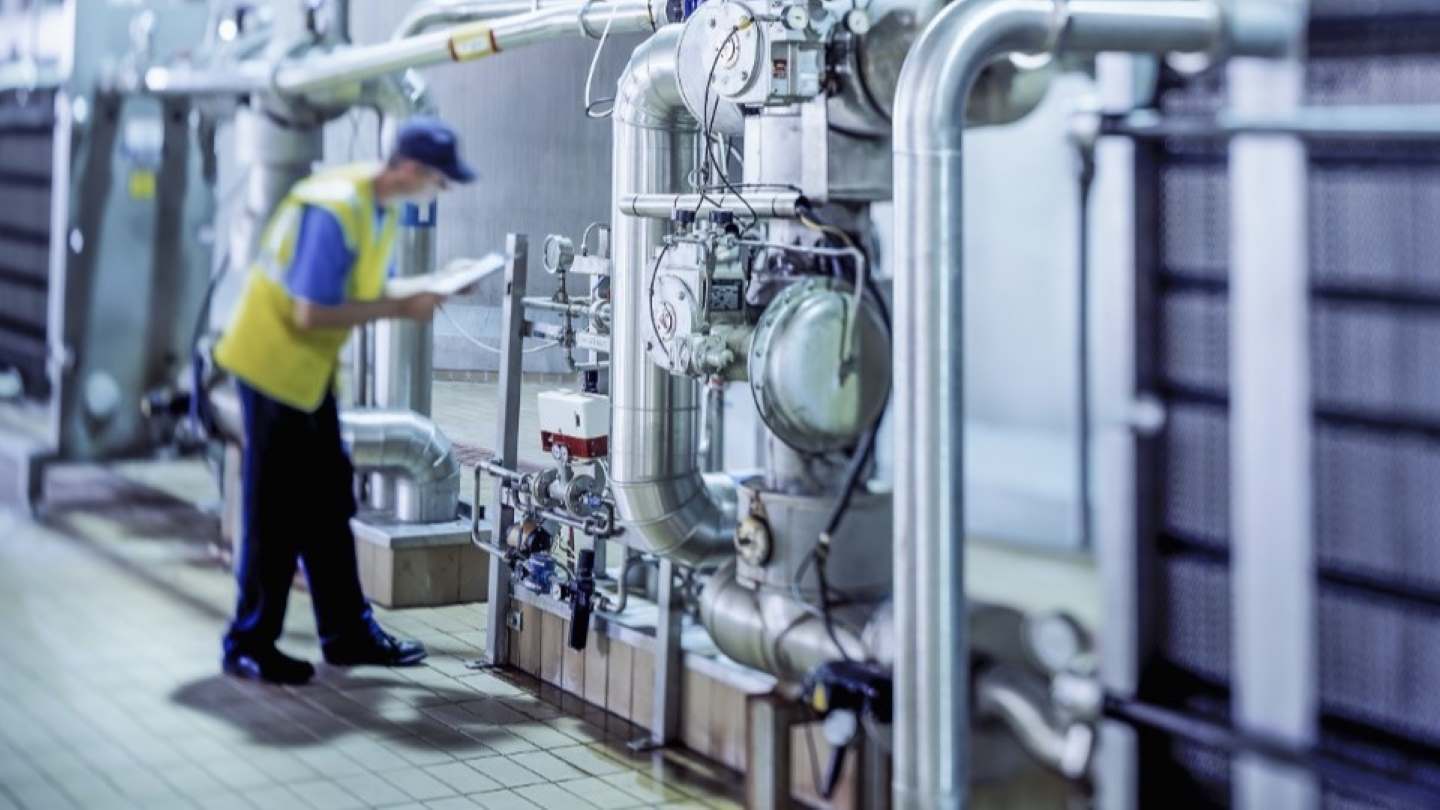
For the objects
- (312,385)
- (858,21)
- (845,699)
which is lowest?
(845,699)

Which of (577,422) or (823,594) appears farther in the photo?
(577,422)

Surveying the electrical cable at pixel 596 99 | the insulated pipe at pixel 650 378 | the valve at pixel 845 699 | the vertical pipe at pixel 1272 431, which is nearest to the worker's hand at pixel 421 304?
the insulated pipe at pixel 650 378

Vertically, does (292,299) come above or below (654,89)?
below

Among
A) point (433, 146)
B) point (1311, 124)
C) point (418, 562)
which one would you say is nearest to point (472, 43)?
point (433, 146)

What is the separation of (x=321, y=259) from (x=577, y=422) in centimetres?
77

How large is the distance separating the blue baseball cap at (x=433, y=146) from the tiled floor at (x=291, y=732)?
3.14 ft

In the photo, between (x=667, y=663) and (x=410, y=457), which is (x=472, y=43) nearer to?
(x=410, y=457)

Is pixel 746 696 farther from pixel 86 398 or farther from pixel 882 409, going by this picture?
pixel 86 398

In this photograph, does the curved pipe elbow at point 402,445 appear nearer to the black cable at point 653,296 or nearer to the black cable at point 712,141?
the black cable at point 653,296

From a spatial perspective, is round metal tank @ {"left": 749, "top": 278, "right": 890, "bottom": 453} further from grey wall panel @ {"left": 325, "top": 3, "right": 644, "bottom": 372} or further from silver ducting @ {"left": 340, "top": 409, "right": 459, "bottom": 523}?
silver ducting @ {"left": 340, "top": 409, "right": 459, "bottom": 523}

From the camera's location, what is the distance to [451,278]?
12.4 ft

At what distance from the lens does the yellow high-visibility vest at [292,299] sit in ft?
13.0

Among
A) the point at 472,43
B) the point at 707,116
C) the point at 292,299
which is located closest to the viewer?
the point at 707,116

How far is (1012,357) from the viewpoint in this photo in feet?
8.66
